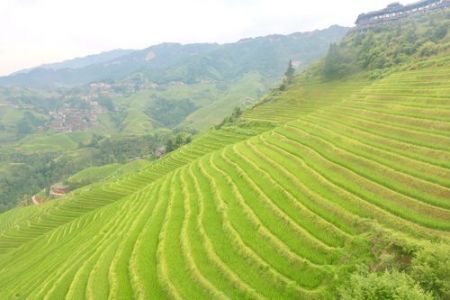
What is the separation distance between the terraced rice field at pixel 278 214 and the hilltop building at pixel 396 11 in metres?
67.3

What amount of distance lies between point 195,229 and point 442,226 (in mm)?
16052

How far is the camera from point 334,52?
86.8 meters

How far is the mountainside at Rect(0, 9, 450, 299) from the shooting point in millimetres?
20219

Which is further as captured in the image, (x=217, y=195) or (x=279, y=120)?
(x=279, y=120)

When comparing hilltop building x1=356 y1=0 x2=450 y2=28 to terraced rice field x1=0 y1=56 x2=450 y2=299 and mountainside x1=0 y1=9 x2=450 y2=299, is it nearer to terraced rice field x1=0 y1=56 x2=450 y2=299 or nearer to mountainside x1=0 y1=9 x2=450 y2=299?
mountainside x1=0 y1=9 x2=450 y2=299

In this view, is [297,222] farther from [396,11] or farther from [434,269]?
[396,11]

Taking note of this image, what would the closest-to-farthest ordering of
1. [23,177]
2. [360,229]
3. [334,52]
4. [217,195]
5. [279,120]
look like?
[360,229] < [217,195] < [279,120] < [334,52] < [23,177]

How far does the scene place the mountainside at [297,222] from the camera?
20.2m

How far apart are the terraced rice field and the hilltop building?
67.3 metres

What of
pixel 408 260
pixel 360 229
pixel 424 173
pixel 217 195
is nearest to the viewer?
pixel 408 260

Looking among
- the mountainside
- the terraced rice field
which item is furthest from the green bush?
the terraced rice field

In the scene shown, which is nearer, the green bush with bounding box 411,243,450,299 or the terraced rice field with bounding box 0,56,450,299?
the green bush with bounding box 411,243,450,299

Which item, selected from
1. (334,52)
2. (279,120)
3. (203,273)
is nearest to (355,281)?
(203,273)

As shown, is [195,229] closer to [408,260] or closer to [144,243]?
[144,243]
